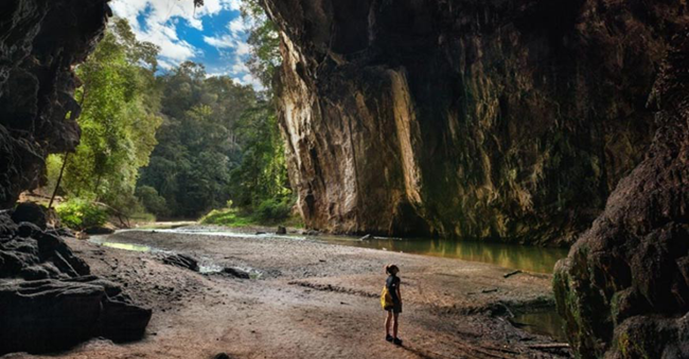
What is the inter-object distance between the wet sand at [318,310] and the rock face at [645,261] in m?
1.49

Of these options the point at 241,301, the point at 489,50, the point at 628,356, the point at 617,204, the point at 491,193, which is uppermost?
the point at 489,50

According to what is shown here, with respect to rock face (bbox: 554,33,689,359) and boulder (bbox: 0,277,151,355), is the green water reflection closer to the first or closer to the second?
rock face (bbox: 554,33,689,359)

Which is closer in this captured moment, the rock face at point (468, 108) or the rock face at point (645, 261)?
the rock face at point (645, 261)

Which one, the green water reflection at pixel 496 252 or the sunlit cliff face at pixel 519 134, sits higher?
the sunlit cliff face at pixel 519 134

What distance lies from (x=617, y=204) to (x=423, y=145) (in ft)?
56.9

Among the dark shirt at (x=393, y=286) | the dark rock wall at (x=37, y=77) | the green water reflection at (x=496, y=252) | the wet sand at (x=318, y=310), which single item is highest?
the dark rock wall at (x=37, y=77)

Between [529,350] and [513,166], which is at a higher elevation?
[513,166]

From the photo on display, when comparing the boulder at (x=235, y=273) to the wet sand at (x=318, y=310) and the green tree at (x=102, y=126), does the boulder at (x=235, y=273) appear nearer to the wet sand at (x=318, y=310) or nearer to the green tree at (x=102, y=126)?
the wet sand at (x=318, y=310)

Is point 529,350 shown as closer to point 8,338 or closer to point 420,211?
point 8,338

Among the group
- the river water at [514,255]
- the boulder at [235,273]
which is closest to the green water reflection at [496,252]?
the river water at [514,255]

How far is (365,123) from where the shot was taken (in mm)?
24500

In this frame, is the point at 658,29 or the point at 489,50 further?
the point at 489,50

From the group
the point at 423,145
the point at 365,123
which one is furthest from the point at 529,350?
the point at 365,123

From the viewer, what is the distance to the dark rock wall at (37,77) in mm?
9969
